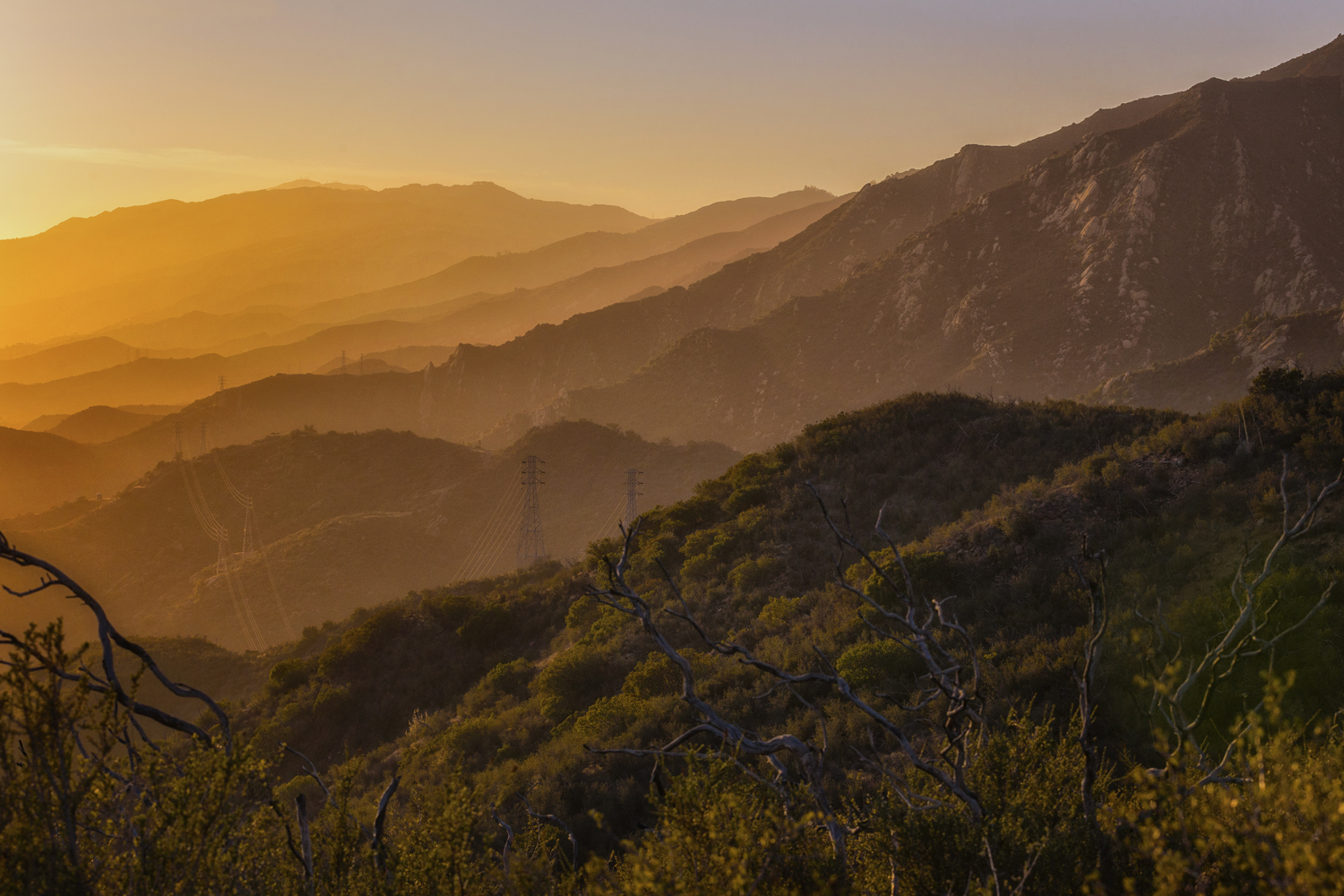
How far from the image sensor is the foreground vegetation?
15.1ft

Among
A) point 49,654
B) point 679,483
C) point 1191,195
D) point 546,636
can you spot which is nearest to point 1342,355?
point 1191,195

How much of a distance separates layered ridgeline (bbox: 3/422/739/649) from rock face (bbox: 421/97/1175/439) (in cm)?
4278

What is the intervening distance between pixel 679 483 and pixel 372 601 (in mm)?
30408

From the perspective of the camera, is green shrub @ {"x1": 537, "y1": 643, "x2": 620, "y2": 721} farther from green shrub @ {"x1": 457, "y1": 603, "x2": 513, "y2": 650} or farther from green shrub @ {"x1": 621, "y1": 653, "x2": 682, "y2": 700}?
green shrub @ {"x1": 457, "y1": 603, "x2": 513, "y2": 650}

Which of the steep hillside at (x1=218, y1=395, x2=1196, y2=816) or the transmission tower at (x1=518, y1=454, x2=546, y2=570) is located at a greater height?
the steep hillside at (x1=218, y1=395, x2=1196, y2=816)

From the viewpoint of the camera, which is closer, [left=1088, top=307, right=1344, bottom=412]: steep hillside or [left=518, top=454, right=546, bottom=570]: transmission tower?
[left=1088, top=307, right=1344, bottom=412]: steep hillside

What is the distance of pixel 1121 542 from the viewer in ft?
51.2

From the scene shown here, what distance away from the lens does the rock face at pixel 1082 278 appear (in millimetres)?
77438

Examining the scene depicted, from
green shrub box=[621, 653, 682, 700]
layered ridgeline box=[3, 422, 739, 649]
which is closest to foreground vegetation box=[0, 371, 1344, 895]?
green shrub box=[621, 653, 682, 700]

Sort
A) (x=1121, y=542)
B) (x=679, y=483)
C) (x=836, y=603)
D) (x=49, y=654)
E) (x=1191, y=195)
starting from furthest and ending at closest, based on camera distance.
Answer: (x=1191, y=195) → (x=679, y=483) → (x=836, y=603) → (x=1121, y=542) → (x=49, y=654)

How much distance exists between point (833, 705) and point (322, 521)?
72715mm

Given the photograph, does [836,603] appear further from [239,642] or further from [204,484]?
[204,484]

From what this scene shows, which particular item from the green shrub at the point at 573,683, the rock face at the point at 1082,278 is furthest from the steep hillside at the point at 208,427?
the green shrub at the point at 573,683

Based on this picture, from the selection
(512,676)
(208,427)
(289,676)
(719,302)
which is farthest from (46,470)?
(512,676)
